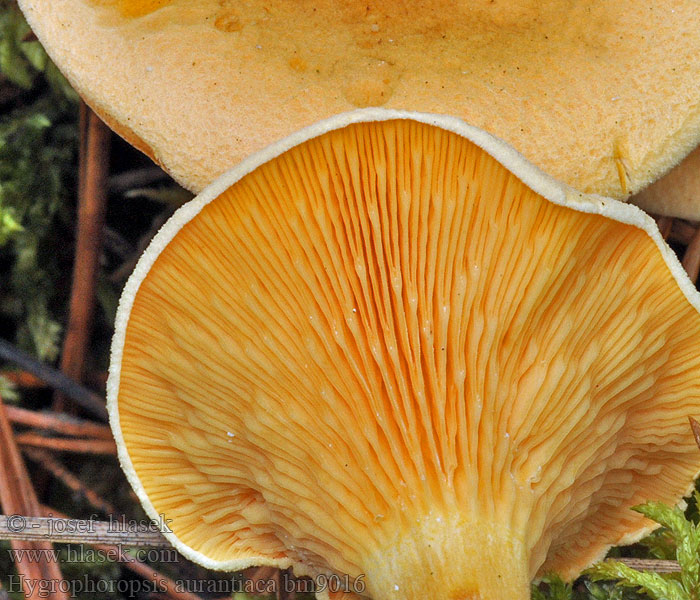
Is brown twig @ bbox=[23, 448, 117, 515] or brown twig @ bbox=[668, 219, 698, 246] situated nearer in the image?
brown twig @ bbox=[23, 448, 117, 515]

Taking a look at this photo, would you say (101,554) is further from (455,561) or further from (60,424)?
(455,561)

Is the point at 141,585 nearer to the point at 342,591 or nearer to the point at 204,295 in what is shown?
the point at 342,591

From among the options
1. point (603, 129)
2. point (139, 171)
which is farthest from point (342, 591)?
point (139, 171)

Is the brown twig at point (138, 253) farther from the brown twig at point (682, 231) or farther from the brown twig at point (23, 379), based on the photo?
the brown twig at point (682, 231)

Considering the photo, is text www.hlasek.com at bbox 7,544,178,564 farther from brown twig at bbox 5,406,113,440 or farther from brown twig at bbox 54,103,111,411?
brown twig at bbox 54,103,111,411

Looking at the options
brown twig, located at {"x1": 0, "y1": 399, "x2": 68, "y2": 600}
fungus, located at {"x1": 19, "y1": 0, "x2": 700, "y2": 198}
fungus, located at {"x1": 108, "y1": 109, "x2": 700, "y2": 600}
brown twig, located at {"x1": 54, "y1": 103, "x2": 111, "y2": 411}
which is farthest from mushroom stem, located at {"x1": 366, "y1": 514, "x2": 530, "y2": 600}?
brown twig, located at {"x1": 54, "y1": 103, "x2": 111, "y2": 411}
